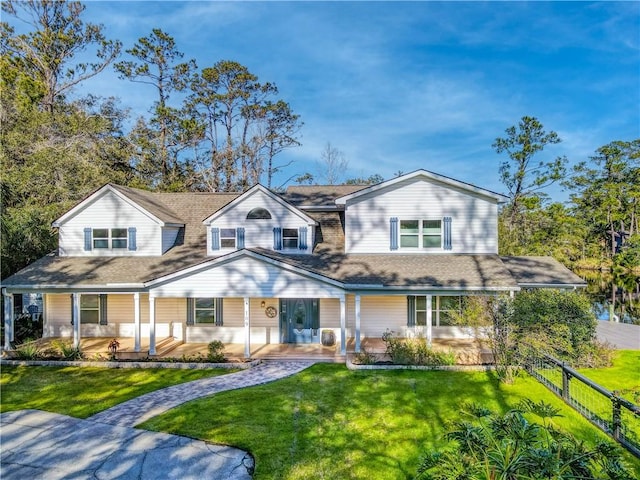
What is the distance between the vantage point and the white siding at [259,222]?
17062mm

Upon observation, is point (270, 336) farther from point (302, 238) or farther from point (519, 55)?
point (519, 55)

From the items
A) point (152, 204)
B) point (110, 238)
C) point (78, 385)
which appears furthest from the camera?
point (152, 204)

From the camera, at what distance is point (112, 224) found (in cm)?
1772

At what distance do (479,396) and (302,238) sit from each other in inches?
378

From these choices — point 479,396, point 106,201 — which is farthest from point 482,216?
point 106,201

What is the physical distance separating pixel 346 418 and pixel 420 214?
10.1 m

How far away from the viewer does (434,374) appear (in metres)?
12.3

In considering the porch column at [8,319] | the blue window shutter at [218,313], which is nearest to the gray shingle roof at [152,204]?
the blue window shutter at [218,313]

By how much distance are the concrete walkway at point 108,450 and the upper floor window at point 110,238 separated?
912cm

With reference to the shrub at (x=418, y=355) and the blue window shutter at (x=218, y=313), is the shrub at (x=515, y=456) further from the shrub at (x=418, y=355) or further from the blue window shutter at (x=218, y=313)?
the blue window shutter at (x=218, y=313)

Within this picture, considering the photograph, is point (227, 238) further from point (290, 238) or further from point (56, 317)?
point (56, 317)

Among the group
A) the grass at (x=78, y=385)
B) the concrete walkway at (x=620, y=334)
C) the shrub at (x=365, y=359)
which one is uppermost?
the shrub at (x=365, y=359)

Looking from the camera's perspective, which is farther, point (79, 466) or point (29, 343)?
point (29, 343)

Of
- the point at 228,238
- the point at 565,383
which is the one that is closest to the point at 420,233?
the point at 565,383
